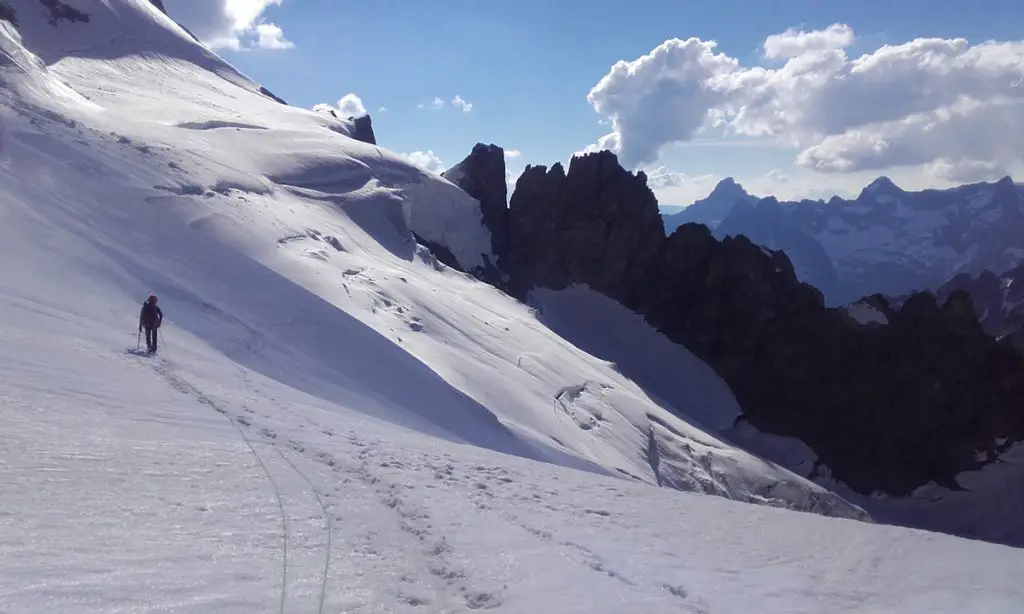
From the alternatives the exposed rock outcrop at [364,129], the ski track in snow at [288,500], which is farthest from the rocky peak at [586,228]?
the ski track in snow at [288,500]

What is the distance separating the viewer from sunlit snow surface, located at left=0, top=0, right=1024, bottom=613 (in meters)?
8.98

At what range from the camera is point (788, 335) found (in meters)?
79.3

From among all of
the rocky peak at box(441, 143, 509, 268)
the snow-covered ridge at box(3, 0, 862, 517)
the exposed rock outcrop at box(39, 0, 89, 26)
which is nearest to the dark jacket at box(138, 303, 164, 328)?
the snow-covered ridge at box(3, 0, 862, 517)

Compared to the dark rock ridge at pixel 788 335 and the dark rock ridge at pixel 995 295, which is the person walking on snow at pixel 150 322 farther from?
the dark rock ridge at pixel 995 295

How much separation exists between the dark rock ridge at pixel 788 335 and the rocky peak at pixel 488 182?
75.7 inches

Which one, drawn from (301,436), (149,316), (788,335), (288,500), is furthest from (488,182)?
(288,500)

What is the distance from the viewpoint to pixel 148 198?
32.5 metres

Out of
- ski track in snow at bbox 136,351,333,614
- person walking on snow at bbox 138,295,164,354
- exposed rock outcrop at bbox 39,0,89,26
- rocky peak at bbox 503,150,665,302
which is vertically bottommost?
ski track in snow at bbox 136,351,333,614

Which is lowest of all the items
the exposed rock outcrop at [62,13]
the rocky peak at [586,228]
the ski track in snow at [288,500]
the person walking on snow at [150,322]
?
the ski track in snow at [288,500]

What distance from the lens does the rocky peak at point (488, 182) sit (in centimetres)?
8150

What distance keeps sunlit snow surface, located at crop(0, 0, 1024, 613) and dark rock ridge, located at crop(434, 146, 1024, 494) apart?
29.4 metres

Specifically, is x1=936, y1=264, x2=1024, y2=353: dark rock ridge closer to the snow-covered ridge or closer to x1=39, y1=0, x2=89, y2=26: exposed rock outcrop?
the snow-covered ridge

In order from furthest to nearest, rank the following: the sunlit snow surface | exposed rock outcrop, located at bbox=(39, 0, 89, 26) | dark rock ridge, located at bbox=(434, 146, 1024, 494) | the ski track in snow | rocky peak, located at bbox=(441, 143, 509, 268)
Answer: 1. rocky peak, located at bbox=(441, 143, 509, 268)
2. dark rock ridge, located at bbox=(434, 146, 1024, 494)
3. exposed rock outcrop, located at bbox=(39, 0, 89, 26)
4. the sunlit snow surface
5. the ski track in snow

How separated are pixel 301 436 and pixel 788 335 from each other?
235 ft
